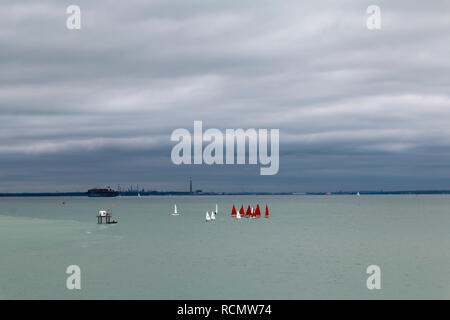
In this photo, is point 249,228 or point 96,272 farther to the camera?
point 249,228

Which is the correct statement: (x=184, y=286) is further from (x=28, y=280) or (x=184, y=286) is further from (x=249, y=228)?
(x=249, y=228)

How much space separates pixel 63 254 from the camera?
6353 cm

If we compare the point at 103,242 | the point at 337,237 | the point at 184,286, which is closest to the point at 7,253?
the point at 103,242

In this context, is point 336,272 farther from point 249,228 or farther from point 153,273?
point 249,228

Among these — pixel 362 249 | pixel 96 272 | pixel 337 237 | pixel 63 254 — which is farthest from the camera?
pixel 337 237

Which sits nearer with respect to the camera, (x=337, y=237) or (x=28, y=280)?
(x=28, y=280)

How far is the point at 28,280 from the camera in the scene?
48.2 metres

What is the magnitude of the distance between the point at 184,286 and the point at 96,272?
1075 cm

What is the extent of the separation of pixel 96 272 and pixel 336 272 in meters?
24.1
